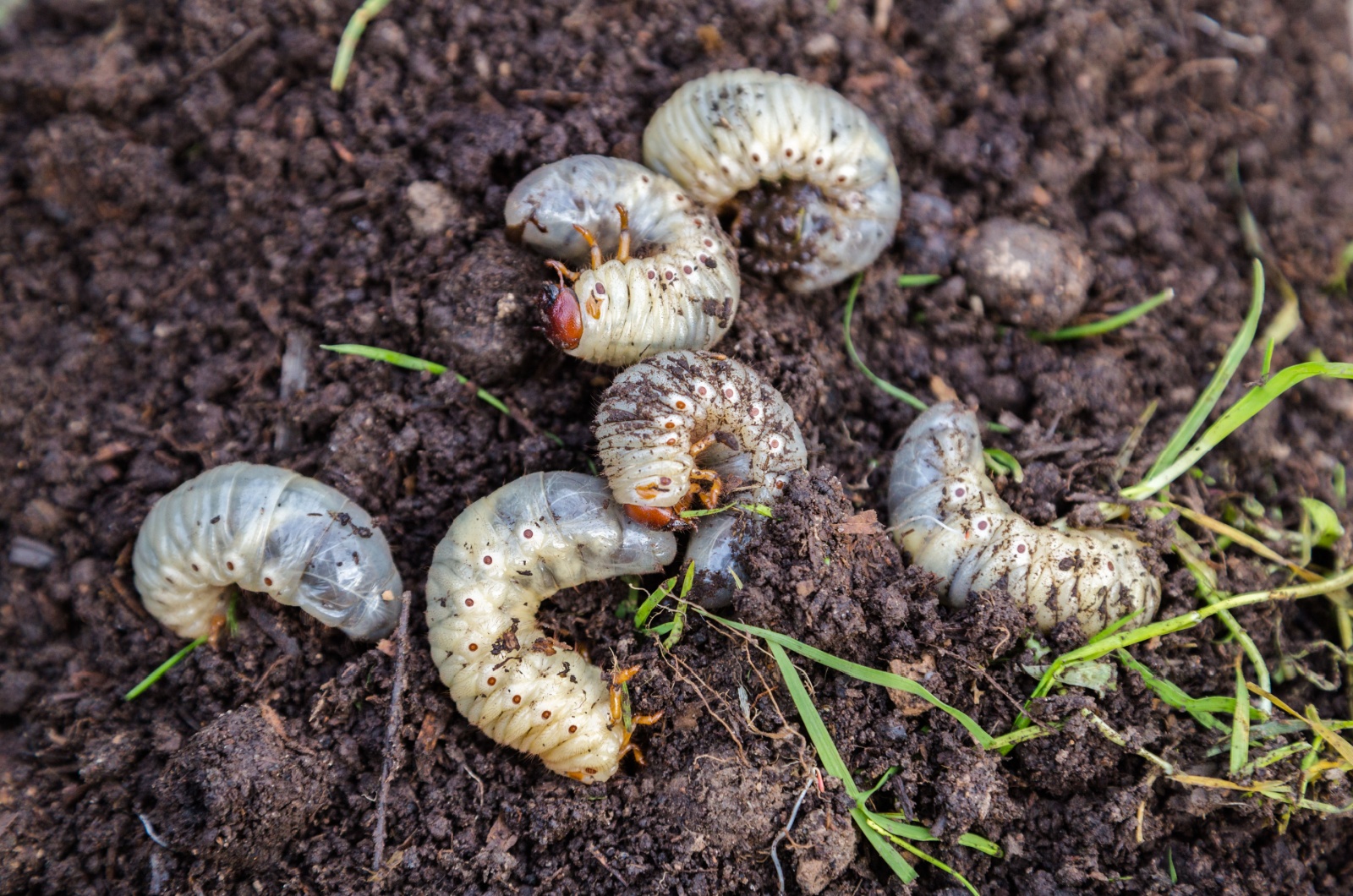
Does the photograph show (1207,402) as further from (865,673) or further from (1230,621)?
(865,673)

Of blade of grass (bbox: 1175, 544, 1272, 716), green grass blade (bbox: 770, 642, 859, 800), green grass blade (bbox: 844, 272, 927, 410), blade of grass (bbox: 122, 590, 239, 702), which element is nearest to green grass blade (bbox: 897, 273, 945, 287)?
green grass blade (bbox: 844, 272, 927, 410)

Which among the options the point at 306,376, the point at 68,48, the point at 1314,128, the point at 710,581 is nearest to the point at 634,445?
the point at 710,581

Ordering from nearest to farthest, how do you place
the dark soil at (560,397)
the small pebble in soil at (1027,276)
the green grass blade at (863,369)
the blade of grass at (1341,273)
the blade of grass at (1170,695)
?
the dark soil at (560,397)
the blade of grass at (1170,695)
the green grass blade at (863,369)
the small pebble in soil at (1027,276)
the blade of grass at (1341,273)

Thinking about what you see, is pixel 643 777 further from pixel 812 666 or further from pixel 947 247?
pixel 947 247

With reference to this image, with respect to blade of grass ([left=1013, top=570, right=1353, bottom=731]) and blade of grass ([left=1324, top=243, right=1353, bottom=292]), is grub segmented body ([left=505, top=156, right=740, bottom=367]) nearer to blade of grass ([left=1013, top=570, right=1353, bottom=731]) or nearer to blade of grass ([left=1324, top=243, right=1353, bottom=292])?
blade of grass ([left=1013, top=570, right=1353, bottom=731])

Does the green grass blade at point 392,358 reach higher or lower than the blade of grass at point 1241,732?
higher

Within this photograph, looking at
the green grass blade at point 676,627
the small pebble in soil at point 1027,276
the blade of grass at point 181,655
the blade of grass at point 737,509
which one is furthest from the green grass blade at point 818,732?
the blade of grass at point 181,655

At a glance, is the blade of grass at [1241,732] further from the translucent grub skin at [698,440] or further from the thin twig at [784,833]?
the translucent grub skin at [698,440]
